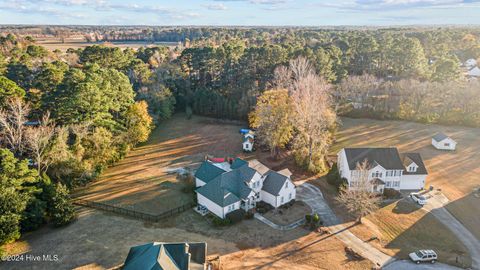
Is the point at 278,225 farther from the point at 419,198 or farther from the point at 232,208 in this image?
the point at 419,198

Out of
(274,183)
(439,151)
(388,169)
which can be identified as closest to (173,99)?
(274,183)

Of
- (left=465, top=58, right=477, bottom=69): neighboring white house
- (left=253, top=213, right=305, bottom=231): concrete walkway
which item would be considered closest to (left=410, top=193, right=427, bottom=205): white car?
(left=253, top=213, right=305, bottom=231): concrete walkway

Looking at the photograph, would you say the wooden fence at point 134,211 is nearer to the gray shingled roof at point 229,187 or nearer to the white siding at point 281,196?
the gray shingled roof at point 229,187

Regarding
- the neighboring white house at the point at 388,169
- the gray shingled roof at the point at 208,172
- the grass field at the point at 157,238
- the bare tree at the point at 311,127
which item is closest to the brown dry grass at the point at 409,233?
the neighboring white house at the point at 388,169

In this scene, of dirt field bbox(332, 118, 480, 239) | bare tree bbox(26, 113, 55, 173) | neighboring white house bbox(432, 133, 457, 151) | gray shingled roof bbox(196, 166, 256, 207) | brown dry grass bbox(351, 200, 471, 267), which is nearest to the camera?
brown dry grass bbox(351, 200, 471, 267)

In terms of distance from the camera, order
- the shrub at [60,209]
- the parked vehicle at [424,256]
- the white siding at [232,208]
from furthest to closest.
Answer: the white siding at [232,208], the shrub at [60,209], the parked vehicle at [424,256]

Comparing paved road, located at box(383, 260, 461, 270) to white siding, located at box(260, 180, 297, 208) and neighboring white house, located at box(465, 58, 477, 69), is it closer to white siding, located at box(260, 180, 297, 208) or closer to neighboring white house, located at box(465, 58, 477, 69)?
white siding, located at box(260, 180, 297, 208)

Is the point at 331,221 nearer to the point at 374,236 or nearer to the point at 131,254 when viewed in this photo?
the point at 374,236
